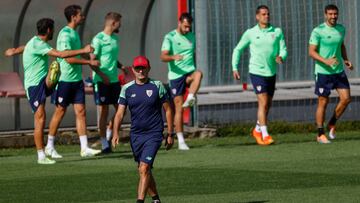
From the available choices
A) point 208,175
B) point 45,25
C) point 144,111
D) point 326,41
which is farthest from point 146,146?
point 326,41

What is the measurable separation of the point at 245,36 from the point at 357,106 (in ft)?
17.4

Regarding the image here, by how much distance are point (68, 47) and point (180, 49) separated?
258 centimetres

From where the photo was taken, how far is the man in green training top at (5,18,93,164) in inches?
787

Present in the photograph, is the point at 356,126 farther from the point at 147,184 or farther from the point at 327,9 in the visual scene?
the point at 147,184

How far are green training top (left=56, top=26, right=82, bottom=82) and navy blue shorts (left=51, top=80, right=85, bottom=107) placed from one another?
0.08 m

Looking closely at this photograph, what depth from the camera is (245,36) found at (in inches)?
902

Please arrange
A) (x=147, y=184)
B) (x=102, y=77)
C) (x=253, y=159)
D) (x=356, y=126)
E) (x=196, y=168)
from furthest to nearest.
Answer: (x=356, y=126) < (x=102, y=77) < (x=253, y=159) < (x=196, y=168) < (x=147, y=184)

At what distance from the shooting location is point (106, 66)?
22.0 m

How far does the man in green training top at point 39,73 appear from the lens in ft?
65.6

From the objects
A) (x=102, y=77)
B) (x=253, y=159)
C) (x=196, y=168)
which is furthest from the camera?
(x=102, y=77)

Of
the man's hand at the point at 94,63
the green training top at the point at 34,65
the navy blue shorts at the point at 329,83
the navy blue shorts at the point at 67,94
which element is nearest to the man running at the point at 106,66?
the navy blue shorts at the point at 67,94

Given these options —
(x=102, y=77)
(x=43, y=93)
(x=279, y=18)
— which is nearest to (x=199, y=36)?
(x=279, y=18)

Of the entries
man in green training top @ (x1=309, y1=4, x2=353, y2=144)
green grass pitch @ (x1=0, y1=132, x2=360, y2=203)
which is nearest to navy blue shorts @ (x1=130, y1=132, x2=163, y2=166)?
green grass pitch @ (x1=0, y1=132, x2=360, y2=203)

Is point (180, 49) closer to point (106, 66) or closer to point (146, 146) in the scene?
point (106, 66)
